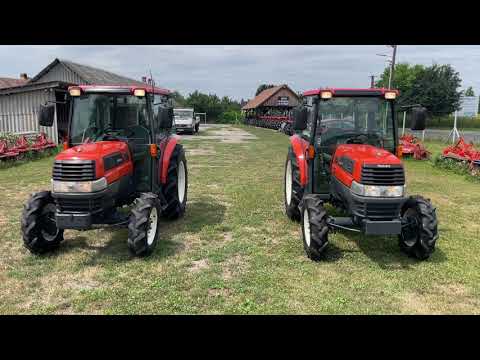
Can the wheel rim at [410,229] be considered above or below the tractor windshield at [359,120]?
below

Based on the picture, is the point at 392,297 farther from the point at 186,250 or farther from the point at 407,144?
the point at 407,144

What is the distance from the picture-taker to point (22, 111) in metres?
17.7

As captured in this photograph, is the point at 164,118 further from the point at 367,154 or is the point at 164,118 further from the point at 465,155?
the point at 465,155

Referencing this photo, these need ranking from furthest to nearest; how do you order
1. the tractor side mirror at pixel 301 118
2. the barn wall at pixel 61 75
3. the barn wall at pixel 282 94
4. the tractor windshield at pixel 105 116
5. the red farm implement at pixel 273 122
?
the barn wall at pixel 282 94 → the red farm implement at pixel 273 122 → the barn wall at pixel 61 75 → the tractor windshield at pixel 105 116 → the tractor side mirror at pixel 301 118

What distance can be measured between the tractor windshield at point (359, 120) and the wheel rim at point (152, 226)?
252cm

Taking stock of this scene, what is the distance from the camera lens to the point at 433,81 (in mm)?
48156

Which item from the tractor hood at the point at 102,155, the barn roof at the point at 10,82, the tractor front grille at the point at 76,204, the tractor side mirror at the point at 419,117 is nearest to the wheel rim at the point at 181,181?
the tractor hood at the point at 102,155

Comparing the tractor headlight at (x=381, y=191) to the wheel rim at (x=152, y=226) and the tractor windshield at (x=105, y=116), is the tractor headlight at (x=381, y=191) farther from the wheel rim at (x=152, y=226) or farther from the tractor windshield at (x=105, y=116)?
the tractor windshield at (x=105, y=116)

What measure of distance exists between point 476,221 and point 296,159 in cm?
341

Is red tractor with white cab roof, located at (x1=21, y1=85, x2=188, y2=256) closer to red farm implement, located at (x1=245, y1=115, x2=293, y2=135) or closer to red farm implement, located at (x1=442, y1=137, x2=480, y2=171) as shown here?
red farm implement, located at (x1=442, y1=137, x2=480, y2=171)

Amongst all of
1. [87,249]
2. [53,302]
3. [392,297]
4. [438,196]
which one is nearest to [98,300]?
[53,302]

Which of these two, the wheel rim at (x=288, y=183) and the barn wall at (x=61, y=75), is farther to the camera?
the barn wall at (x=61, y=75)

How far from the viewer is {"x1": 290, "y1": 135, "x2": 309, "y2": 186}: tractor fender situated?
226 inches

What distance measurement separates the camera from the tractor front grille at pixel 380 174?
14.9 ft
